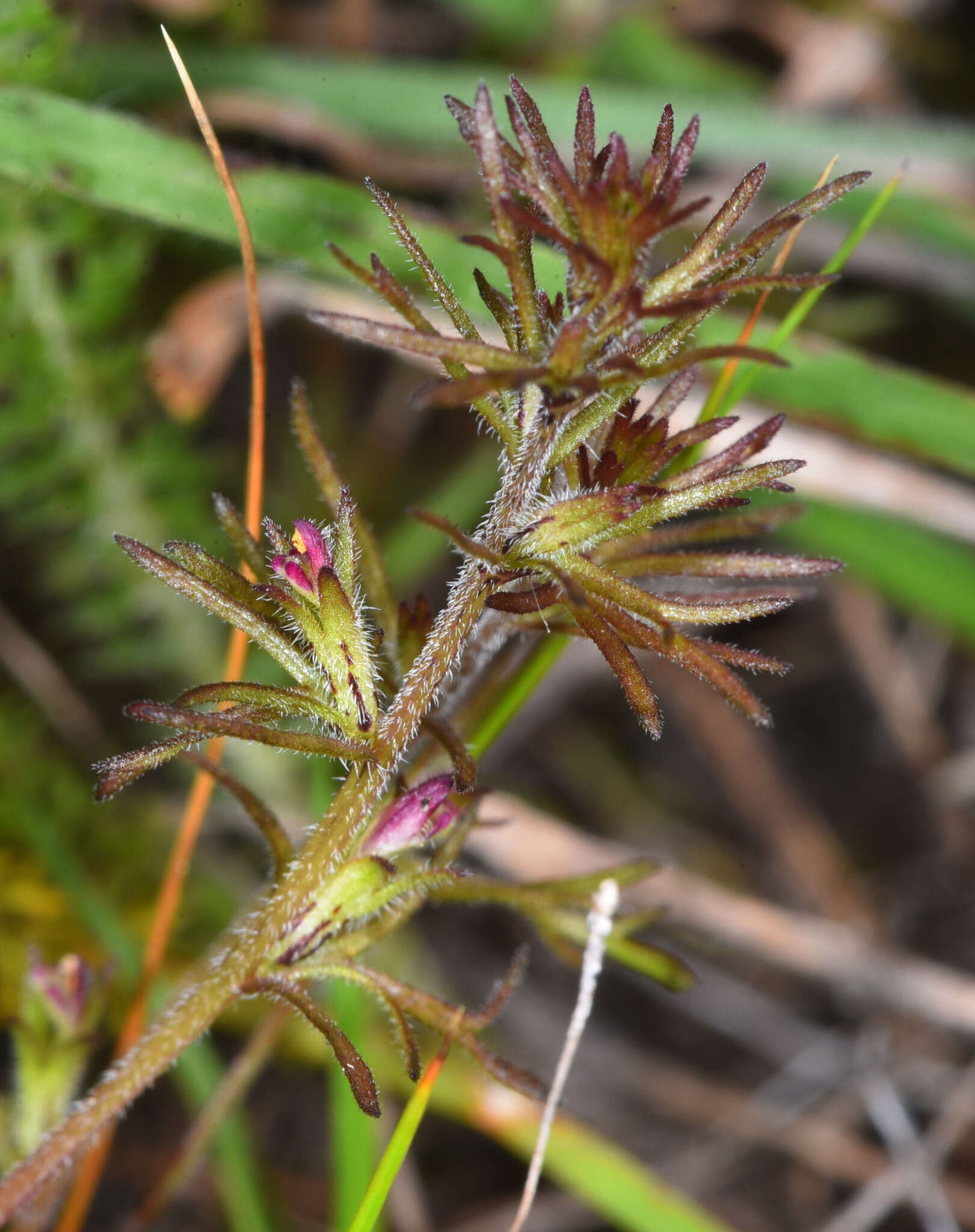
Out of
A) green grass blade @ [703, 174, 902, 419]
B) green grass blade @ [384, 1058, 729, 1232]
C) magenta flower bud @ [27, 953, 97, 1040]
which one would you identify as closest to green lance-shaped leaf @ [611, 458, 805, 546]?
green grass blade @ [703, 174, 902, 419]

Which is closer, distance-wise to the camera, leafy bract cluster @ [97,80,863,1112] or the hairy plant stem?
leafy bract cluster @ [97,80,863,1112]

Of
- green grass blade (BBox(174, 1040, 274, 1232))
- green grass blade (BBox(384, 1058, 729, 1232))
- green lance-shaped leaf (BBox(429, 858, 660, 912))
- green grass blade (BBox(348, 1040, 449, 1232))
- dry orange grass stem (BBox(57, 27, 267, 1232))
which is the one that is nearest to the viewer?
green grass blade (BBox(348, 1040, 449, 1232))

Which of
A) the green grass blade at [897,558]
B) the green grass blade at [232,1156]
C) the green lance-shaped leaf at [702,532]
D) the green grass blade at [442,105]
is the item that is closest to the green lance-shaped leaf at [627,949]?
the green lance-shaped leaf at [702,532]

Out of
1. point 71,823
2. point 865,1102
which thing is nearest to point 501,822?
point 71,823

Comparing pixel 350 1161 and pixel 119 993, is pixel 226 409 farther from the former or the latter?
pixel 350 1161

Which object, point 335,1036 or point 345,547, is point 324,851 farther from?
point 345,547

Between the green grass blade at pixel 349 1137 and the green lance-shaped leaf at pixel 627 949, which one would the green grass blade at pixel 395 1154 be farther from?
the green grass blade at pixel 349 1137

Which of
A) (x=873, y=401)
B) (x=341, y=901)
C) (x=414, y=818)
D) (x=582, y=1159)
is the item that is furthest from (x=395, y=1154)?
(x=873, y=401)

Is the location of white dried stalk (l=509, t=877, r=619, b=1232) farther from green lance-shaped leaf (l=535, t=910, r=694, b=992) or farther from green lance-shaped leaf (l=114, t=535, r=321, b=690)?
green lance-shaped leaf (l=114, t=535, r=321, b=690)
